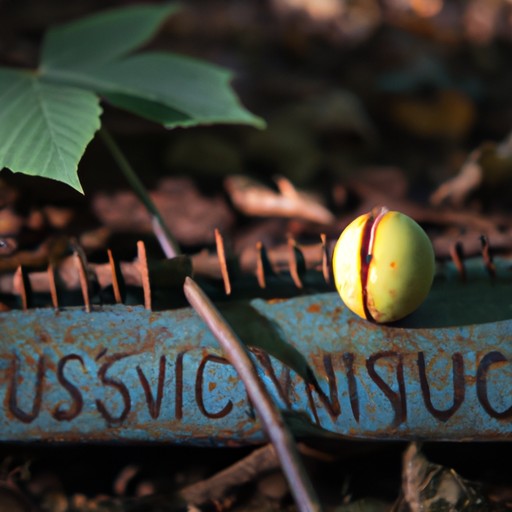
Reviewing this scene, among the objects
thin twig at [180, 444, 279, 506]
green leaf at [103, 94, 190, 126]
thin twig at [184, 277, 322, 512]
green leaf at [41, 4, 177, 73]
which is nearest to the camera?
thin twig at [184, 277, 322, 512]

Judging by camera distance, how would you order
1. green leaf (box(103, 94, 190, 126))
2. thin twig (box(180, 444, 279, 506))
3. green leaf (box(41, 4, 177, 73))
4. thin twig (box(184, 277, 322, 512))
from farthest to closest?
green leaf (box(41, 4, 177, 73)) < green leaf (box(103, 94, 190, 126)) < thin twig (box(180, 444, 279, 506)) < thin twig (box(184, 277, 322, 512))

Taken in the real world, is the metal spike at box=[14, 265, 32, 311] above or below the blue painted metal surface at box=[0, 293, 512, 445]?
above

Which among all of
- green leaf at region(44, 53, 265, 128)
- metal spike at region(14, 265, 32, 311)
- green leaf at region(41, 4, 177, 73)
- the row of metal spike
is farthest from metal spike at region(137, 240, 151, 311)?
green leaf at region(41, 4, 177, 73)

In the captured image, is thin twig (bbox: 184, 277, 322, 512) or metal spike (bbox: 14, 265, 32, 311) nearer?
thin twig (bbox: 184, 277, 322, 512)

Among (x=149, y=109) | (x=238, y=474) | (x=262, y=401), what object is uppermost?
(x=149, y=109)

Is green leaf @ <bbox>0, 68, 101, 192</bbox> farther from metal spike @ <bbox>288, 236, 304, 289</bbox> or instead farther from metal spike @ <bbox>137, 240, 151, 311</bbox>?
metal spike @ <bbox>288, 236, 304, 289</bbox>

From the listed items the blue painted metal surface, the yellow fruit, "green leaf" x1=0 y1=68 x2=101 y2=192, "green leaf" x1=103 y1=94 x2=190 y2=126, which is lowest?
the blue painted metal surface

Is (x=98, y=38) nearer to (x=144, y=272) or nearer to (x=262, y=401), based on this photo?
(x=144, y=272)

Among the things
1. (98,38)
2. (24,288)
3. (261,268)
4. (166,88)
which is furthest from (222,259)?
(98,38)
